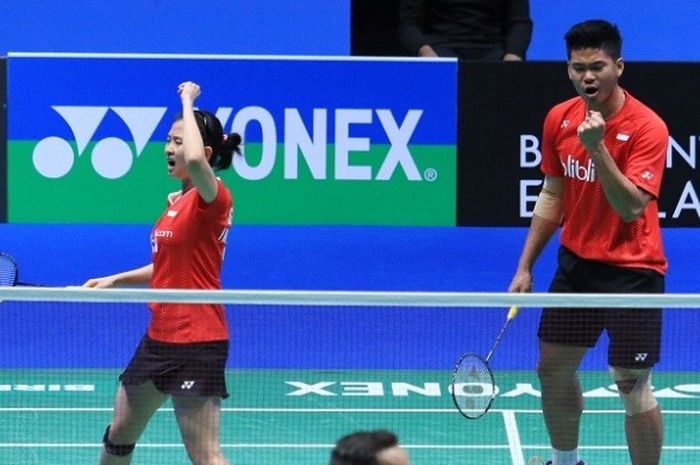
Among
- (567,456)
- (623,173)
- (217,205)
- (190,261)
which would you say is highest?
(623,173)

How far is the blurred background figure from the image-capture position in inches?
376

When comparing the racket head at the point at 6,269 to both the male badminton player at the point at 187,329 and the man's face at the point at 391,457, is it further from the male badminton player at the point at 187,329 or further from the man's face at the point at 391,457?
the man's face at the point at 391,457

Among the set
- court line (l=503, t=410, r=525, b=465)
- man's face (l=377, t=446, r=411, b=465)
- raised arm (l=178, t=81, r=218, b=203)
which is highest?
raised arm (l=178, t=81, r=218, b=203)

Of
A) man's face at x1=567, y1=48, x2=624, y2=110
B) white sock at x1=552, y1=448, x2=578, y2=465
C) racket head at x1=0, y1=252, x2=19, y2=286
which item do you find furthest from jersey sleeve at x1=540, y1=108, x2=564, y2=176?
racket head at x1=0, y1=252, x2=19, y2=286

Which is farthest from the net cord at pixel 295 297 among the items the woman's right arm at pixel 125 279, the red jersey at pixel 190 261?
the woman's right arm at pixel 125 279

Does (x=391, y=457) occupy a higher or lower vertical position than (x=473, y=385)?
higher

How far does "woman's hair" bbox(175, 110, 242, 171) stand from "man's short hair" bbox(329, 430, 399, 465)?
2.32 metres

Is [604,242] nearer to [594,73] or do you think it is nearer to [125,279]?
[594,73]

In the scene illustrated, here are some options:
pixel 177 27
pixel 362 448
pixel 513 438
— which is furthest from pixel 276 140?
pixel 362 448

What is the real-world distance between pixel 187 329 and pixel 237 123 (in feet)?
11.2

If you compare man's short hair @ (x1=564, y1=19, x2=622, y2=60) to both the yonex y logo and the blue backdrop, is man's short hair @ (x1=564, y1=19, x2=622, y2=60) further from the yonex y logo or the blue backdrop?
the blue backdrop

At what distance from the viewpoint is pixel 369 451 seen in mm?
3752

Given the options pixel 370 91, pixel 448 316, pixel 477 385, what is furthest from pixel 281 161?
pixel 477 385

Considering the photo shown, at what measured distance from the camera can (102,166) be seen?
29.8 ft
